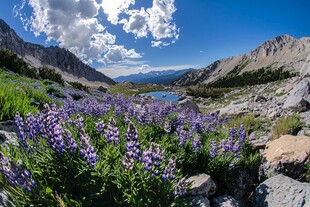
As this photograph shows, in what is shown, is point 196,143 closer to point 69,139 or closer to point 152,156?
point 152,156

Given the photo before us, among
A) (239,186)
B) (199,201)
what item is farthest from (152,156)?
(239,186)

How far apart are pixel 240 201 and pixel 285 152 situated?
6.77ft

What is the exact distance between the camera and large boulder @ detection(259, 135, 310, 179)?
25.0ft

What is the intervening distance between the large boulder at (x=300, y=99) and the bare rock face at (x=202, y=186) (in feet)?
36.6

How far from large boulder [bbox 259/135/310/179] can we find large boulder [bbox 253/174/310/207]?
977 millimetres

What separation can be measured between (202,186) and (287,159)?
329 centimetres

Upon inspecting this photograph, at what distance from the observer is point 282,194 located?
20.6 feet

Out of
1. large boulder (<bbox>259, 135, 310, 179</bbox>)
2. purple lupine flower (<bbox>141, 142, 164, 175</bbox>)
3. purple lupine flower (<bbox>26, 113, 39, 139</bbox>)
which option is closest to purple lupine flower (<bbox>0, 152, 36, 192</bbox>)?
purple lupine flower (<bbox>26, 113, 39, 139</bbox>)

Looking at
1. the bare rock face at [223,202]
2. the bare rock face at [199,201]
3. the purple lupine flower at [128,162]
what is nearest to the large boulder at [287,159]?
the bare rock face at [223,202]

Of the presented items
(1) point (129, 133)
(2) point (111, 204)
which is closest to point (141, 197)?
(2) point (111, 204)

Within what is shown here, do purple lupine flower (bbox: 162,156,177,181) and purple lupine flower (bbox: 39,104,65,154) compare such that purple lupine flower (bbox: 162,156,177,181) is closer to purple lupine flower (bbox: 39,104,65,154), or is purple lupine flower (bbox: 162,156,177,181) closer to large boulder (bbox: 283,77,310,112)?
purple lupine flower (bbox: 39,104,65,154)

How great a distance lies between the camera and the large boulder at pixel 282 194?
5.92 metres

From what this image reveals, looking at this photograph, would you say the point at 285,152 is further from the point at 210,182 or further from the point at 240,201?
the point at 210,182

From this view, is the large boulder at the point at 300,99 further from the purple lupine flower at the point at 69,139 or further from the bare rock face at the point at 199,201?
the purple lupine flower at the point at 69,139
